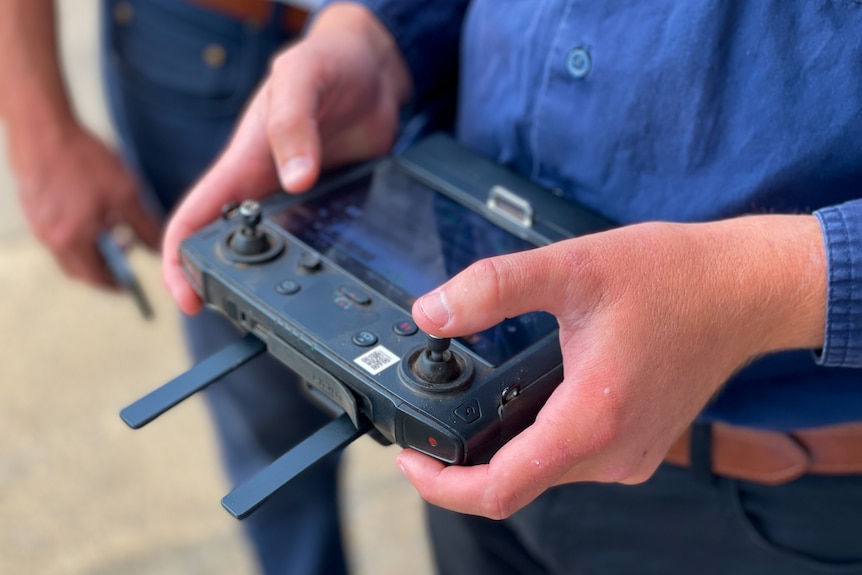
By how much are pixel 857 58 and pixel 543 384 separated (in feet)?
1.11

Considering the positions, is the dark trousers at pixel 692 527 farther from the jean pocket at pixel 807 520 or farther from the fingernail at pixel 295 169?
the fingernail at pixel 295 169

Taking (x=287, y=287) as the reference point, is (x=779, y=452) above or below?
below

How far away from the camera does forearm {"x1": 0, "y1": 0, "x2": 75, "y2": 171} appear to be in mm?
1341

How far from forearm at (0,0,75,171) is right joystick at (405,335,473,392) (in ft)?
3.12

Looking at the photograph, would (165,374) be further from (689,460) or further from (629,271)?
(629,271)

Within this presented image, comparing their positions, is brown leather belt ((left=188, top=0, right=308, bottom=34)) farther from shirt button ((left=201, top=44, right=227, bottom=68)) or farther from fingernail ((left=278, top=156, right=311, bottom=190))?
fingernail ((left=278, top=156, right=311, bottom=190))

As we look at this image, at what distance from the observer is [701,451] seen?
32.4 inches

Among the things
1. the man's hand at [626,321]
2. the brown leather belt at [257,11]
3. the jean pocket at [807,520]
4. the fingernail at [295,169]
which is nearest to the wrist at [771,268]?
the man's hand at [626,321]

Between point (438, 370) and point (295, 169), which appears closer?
point (438, 370)

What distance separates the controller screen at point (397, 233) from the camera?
0.79 metres

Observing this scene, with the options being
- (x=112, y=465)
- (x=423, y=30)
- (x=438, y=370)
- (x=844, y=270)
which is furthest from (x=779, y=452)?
(x=112, y=465)

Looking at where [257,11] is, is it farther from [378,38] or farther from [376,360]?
[376,360]

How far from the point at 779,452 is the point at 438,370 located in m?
0.37

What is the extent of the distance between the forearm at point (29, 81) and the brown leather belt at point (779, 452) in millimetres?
1067
